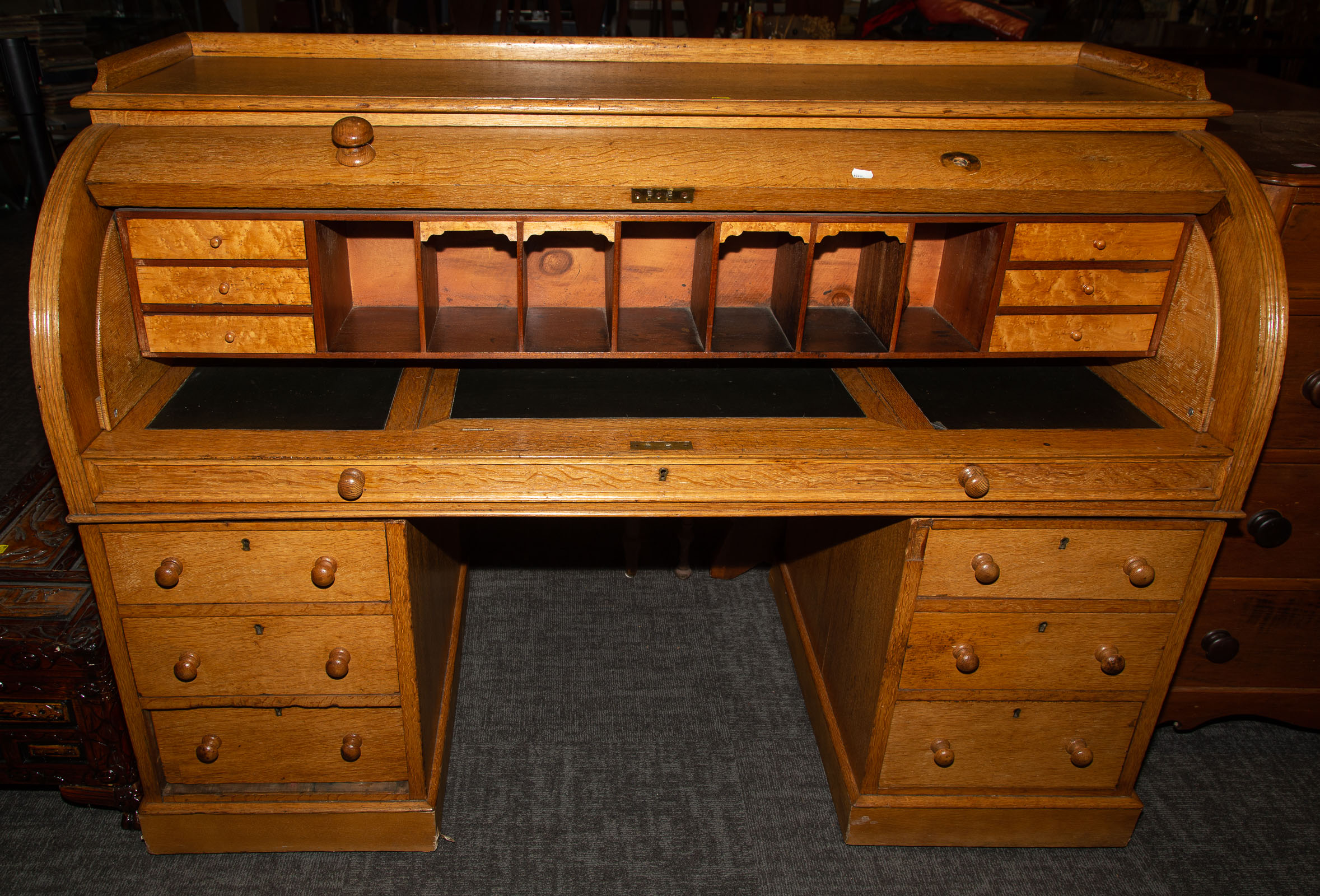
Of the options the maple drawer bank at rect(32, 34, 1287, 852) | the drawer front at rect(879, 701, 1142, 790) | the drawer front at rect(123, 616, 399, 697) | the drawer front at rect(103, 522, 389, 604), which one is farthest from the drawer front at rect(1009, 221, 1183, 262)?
the drawer front at rect(123, 616, 399, 697)

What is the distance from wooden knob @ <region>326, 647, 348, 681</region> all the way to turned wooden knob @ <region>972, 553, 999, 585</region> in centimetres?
139

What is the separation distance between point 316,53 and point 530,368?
0.95 metres

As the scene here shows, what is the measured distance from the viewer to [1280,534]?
237 cm

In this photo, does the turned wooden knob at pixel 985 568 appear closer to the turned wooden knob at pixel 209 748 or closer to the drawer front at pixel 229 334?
the drawer front at pixel 229 334

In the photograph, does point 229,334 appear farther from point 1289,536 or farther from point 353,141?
point 1289,536

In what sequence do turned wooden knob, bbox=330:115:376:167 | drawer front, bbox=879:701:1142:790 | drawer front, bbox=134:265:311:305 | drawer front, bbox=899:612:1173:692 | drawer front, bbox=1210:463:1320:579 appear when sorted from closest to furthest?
turned wooden knob, bbox=330:115:376:167
drawer front, bbox=134:265:311:305
drawer front, bbox=899:612:1173:692
drawer front, bbox=879:701:1142:790
drawer front, bbox=1210:463:1320:579

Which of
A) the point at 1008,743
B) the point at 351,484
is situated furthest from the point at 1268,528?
the point at 351,484

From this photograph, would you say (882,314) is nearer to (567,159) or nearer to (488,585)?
(567,159)

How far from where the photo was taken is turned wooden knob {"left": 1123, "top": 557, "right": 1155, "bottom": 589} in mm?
2012

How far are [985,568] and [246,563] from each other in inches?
61.9

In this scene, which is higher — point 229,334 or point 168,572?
point 229,334

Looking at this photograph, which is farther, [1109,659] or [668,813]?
[668,813]

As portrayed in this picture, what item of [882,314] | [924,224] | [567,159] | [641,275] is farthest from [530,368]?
[924,224]

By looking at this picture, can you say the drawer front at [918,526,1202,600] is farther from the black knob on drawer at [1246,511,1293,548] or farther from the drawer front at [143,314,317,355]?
the drawer front at [143,314,317,355]
